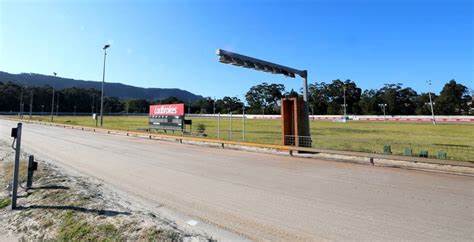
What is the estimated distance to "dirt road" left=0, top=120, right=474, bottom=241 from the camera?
17.4 feet

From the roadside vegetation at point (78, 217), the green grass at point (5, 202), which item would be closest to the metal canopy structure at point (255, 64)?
the roadside vegetation at point (78, 217)

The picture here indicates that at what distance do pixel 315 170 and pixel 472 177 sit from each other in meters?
4.26

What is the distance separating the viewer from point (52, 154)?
14.9 m

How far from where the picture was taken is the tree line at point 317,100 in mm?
111312

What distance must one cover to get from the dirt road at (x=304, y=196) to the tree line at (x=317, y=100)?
92179 mm

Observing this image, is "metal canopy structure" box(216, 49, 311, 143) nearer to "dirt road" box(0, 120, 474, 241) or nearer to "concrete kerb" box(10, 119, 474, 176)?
"concrete kerb" box(10, 119, 474, 176)

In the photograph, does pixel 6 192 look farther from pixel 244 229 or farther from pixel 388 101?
pixel 388 101

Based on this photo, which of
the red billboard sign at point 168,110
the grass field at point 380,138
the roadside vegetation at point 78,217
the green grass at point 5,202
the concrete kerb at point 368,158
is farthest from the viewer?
the red billboard sign at point 168,110

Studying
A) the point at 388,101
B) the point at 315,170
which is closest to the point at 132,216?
the point at 315,170

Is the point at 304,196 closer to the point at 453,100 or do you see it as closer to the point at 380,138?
the point at 380,138

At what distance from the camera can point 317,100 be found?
135000 millimetres

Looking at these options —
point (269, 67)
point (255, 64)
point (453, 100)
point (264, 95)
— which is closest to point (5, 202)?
point (255, 64)

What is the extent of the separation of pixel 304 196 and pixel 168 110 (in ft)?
69.2

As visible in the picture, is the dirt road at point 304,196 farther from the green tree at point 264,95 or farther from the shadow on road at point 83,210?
the green tree at point 264,95
